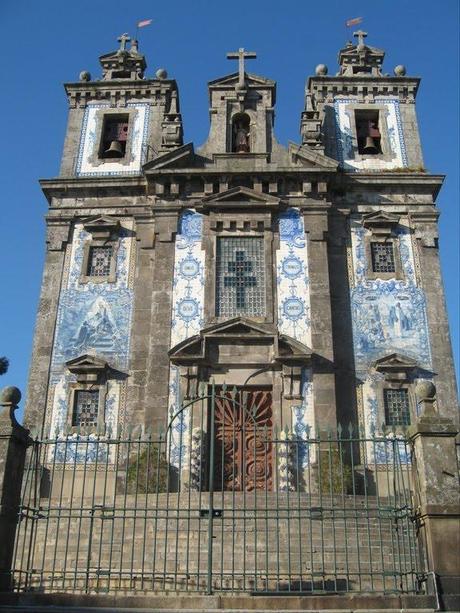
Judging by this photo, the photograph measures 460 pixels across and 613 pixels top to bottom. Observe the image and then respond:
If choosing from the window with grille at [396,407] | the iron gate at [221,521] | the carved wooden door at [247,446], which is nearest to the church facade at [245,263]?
the window with grille at [396,407]

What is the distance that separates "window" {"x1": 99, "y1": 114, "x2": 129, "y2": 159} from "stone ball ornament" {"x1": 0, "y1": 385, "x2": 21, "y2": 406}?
13322 millimetres

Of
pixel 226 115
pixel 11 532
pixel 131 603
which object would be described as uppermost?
pixel 226 115

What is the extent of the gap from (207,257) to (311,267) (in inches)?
113

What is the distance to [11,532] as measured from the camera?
30.8 ft

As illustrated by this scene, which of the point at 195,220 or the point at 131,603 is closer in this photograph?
the point at 131,603

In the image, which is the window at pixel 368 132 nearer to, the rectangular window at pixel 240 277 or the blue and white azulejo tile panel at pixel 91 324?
the rectangular window at pixel 240 277

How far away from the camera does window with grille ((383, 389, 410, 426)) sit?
17.7 metres

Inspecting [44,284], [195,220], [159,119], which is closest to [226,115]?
[159,119]

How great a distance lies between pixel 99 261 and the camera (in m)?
20.2

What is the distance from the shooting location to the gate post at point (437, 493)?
8562 mm

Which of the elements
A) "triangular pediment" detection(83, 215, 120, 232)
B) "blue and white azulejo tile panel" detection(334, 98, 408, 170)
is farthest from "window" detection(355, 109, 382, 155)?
"triangular pediment" detection(83, 215, 120, 232)

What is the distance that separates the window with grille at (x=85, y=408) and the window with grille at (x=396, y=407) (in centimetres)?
736

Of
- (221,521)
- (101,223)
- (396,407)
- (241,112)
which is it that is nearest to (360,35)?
(241,112)

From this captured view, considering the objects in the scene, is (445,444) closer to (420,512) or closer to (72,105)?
(420,512)
